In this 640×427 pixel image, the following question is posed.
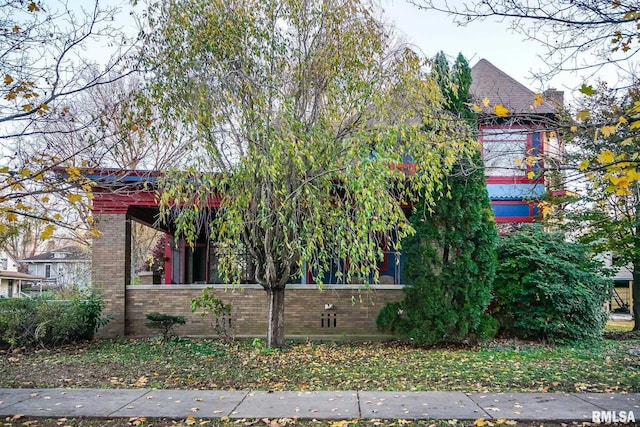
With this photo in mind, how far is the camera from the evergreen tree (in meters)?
11.0

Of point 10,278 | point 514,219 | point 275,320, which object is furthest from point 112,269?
point 10,278

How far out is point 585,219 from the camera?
13.3 m

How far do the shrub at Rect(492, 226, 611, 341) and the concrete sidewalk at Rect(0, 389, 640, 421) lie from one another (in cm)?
529

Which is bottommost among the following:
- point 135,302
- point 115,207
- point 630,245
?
point 135,302

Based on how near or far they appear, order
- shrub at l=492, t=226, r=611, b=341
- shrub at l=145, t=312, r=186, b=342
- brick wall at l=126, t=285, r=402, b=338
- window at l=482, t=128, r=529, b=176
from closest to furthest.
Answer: window at l=482, t=128, r=529, b=176
shrub at l=145, t=312, r=186, b=342
shrub at l=492, t=226, r=611, b=341
brick wall at l=126, t=285, r=402, b=338

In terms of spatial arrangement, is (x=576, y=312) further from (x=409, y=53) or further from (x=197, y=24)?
(x=197, y=24)

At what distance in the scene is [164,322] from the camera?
38.8 feet

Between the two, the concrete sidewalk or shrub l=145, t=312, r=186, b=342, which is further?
shrub l=145, t=312, r=186, b=342

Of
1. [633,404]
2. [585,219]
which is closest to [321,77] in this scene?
[633,404]

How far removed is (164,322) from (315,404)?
6.58 meters

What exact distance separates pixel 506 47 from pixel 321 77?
4.10 meters

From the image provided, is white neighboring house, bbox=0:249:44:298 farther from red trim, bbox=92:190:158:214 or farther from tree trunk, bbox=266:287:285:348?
tree trunk, bbox=266:287:285:348

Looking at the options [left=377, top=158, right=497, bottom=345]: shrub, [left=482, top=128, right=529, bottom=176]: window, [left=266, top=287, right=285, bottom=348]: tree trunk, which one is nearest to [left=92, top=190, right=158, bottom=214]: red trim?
[left=266, top=287, right=285, bottom=348]: tree trunk

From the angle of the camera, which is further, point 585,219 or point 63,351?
point 585,219
